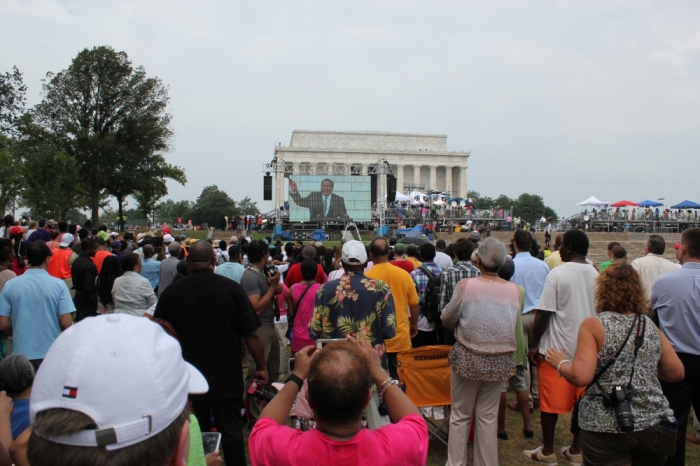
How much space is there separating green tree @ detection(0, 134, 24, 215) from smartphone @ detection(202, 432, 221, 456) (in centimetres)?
2899

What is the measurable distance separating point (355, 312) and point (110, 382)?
2725 mm

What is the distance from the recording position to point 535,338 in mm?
4828

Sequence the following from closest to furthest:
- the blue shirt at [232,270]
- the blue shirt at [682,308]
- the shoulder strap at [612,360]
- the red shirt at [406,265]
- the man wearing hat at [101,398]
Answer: the man wearing hat at [101,398]
the shoulder strap at [612,360]
the blue shirt at [682,308]
the blue shirt at [232,270]
the red shirt at [406,265]

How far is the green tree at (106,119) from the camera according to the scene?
36875 mm

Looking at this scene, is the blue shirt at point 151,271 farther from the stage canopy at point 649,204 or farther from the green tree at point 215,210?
the green tree at point 215,210

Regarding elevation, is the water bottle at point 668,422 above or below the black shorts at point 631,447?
above

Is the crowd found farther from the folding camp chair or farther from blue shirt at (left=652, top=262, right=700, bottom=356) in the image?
the folding camp chair

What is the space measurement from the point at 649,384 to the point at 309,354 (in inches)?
84.2

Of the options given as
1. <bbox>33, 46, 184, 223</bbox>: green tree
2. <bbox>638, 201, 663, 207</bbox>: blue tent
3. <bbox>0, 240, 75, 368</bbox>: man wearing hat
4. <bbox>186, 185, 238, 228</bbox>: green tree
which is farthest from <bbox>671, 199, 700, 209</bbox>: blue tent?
<bbox>186, 185, 238, 228</bbox>: green tree

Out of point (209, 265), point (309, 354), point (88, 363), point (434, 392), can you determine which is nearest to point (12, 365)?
point (209, 265)

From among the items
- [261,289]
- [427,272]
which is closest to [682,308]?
[427,272]

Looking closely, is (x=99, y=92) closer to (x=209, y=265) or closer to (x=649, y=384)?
(x=209, y=265)

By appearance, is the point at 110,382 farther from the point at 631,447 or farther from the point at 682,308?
the point at 682,308

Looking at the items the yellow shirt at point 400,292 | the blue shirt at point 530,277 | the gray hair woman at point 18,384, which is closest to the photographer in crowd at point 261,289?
the yellow shirt at point 400,292
